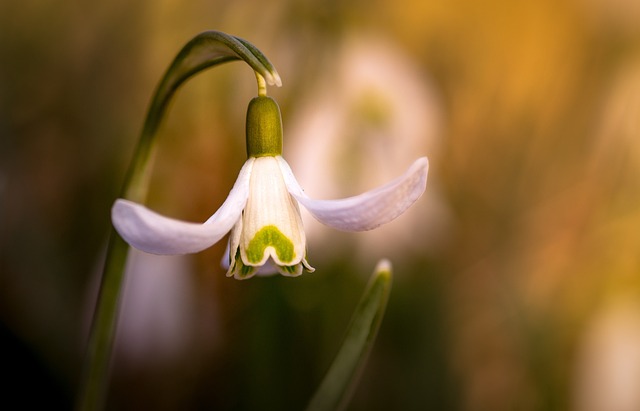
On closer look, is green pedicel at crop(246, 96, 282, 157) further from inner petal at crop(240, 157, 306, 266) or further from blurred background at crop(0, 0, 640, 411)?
blurred background at crop(0, 0, 640, 411)

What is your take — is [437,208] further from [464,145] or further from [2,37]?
[2,37]

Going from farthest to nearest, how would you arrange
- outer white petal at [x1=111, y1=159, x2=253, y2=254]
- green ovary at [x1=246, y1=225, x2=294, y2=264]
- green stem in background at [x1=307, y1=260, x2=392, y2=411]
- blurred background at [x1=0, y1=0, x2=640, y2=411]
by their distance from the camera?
blurred background at [x1=0, y1=0, x2=640, y2=411] < green stem in background at [x1=307, y1=260, x2=392, y2=411] < green ovary at [x1=246, y1=225, x2=294, y2=264] < outer white petal at [x1=111, y1=159, x2=253, y2=254]

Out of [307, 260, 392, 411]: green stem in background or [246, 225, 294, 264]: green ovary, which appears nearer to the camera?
[246, 225, 294, 264]: green ovary

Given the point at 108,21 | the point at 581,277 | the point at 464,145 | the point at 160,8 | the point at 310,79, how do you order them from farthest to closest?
the point at 464,145, the point at 581,277, the point at 160,8, the point at 108,21, the point at 310,79

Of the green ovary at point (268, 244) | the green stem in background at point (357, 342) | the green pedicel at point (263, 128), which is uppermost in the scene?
the green pedicel at point (263, 128)

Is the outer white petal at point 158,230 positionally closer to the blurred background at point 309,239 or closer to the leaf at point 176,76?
the leaf at point 176,76

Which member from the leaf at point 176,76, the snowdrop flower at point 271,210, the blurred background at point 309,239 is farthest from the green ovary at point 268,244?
the blurred background at point 309,239

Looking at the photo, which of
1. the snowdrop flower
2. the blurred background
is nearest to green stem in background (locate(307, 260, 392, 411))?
the snowdrop flower

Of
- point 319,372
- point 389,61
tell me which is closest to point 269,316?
point 319,372
